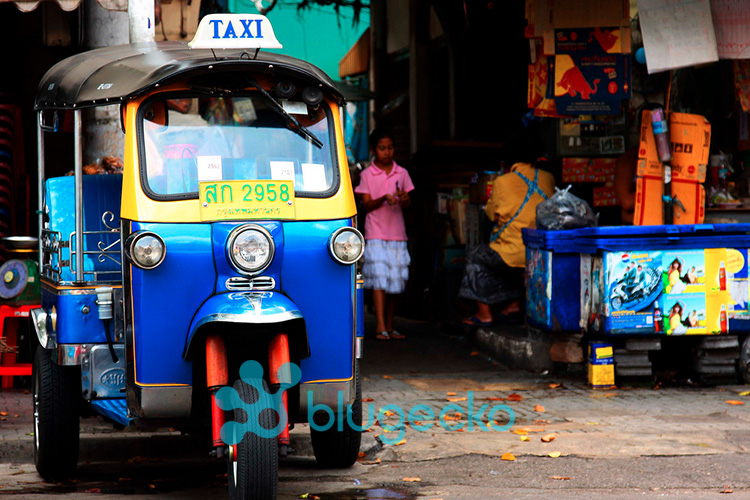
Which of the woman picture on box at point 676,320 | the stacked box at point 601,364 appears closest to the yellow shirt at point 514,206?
the stacked box at point 601,364

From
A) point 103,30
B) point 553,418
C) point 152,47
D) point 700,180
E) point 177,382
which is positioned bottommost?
point 553,418

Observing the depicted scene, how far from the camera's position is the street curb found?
823 cm

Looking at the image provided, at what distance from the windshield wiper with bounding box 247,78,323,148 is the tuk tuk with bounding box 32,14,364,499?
1 cm

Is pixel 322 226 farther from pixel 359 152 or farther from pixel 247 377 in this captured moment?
pixel 359 152

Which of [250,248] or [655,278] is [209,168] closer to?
[250,248]

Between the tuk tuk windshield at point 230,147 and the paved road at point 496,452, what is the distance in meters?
1.60

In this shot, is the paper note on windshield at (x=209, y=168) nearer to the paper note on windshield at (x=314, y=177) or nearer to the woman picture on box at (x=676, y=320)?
the paper note on windshield at (x=314, y=177)

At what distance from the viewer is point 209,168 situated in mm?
4727

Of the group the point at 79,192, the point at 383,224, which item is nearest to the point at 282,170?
the point at 79,192

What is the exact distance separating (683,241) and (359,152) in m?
10.9

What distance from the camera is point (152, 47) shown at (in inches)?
216

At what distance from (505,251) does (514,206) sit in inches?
17.0

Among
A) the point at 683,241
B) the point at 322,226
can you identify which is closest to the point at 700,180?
the point at 683,241

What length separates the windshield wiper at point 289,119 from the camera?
15.5 feet
